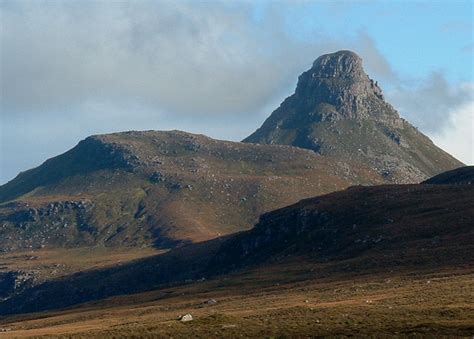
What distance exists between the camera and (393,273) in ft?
520

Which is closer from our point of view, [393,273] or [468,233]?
[393,273]

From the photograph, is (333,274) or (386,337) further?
(333,274)

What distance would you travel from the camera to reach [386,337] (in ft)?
242

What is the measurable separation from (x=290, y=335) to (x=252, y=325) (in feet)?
27.8

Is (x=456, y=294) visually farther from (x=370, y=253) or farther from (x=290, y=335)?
(x=370, y=253)

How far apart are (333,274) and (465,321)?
96185 mm

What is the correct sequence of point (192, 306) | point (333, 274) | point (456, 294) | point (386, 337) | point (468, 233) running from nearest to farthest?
point (386, 337)
point (456, 294)
point (192, 306)
point (333, 274)
point (468, 233)

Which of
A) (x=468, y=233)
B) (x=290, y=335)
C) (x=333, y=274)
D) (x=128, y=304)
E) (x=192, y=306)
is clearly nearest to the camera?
(x=290, y=335)

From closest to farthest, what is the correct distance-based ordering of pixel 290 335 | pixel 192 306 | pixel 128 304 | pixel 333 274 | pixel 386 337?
pixel 386 337
pixel 290 335
pixel 192 306
pixel 333 274
pixel 128 304

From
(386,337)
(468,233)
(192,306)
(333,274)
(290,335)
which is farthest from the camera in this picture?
(468,233)

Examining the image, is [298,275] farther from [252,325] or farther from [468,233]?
[252,325]

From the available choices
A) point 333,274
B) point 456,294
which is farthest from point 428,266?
point 456,294

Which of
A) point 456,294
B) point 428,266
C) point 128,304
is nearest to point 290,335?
point 456,294

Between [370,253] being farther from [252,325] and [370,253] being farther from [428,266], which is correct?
[252,325]
